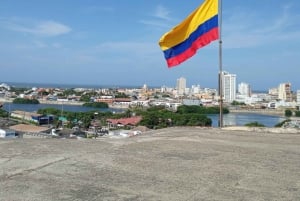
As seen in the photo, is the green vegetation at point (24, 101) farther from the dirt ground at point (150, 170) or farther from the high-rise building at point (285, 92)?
the dirt ground at point (150, 170)

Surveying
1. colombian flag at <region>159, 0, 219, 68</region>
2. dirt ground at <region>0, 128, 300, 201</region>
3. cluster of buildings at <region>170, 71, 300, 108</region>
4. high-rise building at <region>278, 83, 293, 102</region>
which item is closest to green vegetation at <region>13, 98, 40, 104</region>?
cluster of buildings at <region>170, 71, 300, 108</region>

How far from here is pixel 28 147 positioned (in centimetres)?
347

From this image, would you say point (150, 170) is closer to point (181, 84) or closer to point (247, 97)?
point (247, 97)

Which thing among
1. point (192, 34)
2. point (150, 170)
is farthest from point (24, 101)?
point (150, 170)

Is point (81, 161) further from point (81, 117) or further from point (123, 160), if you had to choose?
point (81, 117)

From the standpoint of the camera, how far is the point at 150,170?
2.68m

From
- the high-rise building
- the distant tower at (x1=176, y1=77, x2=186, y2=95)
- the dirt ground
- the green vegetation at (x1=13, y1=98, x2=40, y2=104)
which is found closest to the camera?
the dirt ground

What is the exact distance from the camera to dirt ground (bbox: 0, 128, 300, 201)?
2164 millimetres

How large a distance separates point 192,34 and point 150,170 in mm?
3085

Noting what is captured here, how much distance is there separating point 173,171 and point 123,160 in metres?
0.48

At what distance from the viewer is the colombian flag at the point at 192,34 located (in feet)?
17.6

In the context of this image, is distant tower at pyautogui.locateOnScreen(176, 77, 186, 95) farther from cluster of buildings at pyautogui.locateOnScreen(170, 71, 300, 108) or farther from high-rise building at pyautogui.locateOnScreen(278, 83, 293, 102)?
high-rise building at pyautogui.locateOnScreen(278, 83, 293, 102)

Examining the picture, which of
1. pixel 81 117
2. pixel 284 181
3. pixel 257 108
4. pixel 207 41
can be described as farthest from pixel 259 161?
pixel 257 108

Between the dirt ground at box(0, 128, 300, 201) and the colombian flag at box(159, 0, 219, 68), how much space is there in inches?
72.9
